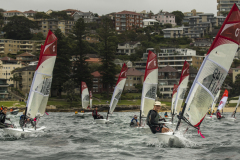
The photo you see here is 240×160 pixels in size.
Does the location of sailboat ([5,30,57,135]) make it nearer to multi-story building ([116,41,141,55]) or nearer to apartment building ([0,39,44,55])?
apartment building ([0,39,44,55])

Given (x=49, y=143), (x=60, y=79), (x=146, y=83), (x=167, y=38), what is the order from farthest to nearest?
(x=167, y=38) → (x=60, y=79) → (x=146, y=83) → (x=49, y=143)

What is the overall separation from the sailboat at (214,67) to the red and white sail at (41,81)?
31.5 feet

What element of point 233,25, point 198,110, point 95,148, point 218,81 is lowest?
point 95,148

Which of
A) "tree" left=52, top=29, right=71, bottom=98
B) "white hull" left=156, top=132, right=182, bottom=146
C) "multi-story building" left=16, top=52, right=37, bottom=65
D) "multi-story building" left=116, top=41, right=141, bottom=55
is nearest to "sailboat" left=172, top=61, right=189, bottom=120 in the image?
"white hull" left=156, top=132, right=182, bottom=146

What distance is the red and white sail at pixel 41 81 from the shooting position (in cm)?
2067

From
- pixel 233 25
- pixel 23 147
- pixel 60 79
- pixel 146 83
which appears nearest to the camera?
pixel 233 25

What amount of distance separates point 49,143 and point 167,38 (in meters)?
137

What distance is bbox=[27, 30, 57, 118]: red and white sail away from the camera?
67.8 feet

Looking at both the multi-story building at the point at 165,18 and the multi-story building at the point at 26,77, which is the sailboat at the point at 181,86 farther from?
the multi-story building at the point at 165,18

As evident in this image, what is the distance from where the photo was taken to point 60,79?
7325cm

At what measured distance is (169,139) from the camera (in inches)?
575

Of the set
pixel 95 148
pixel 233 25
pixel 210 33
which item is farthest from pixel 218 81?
pixel 210 33

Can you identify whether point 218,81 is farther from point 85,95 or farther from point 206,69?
point 85,95

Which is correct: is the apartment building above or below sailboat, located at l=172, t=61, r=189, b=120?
above
